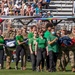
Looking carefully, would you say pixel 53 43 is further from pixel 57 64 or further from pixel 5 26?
pixel 5 26

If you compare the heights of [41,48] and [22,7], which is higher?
[22,7]

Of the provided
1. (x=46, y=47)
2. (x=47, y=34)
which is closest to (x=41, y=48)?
(x=46, y=47)

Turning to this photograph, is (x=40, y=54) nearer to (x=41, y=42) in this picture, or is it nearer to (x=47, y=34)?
(x=41, y=42)

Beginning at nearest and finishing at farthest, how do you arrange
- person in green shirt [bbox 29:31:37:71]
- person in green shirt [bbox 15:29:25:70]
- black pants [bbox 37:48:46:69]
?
black pants [bbox 37:48:46:69], person in green shirt [bbox 29:31:37:71], person in green shirt [bbox 15:29:25:70]

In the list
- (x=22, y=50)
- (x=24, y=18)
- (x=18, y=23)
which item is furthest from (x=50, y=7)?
(x=22, y=50)

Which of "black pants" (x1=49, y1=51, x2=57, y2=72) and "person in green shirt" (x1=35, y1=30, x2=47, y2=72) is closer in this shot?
"black pants" (x1=49, y1=51, x2=57, y2=72)

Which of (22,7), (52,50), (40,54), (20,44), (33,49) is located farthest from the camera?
(22,7)

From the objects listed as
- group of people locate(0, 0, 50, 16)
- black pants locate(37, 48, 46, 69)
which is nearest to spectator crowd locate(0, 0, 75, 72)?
black pants locate(37, 48, 46, 69)

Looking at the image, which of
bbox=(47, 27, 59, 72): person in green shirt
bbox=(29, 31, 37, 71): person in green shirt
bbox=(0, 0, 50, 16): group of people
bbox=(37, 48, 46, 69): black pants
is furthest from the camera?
bbox=(0, 0, 50, 16): group of people

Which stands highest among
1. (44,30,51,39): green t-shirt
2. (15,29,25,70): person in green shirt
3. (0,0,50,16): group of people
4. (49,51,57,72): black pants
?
(0,0,50,16): group of people

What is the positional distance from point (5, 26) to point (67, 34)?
9.34 meters

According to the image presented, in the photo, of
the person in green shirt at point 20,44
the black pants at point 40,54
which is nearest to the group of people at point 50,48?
the black pants at point 40,54

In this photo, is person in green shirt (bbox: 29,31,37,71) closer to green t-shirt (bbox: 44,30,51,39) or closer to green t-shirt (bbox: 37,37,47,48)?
green t-shirt (bbox: 37,37,47,48)

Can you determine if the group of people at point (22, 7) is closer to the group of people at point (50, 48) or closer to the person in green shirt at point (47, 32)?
the group of people at point (50, 48)
